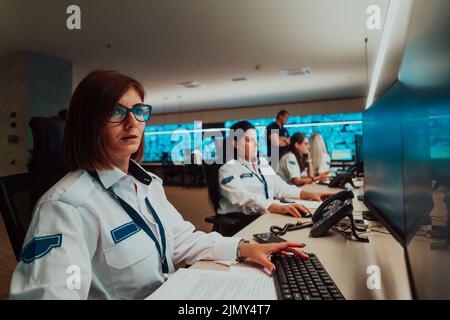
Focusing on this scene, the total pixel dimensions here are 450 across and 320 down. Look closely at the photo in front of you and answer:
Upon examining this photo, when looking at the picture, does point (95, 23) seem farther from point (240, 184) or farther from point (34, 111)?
point (240, 184)

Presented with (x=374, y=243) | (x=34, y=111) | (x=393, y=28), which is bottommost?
(x=374, y=243)

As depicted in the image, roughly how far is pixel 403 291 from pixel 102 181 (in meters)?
0.88

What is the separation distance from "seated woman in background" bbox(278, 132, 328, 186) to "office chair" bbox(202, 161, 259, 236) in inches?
58.9

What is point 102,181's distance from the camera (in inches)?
32.0

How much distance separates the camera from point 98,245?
750 millimetres

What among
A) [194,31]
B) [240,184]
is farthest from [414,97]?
[194,31]

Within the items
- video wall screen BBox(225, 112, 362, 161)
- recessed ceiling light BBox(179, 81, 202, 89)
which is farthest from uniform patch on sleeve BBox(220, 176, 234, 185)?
video wall screen BBox(225, 112, 362, 161)

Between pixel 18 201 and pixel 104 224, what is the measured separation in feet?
1.32

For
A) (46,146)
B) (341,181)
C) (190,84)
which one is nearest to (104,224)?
(46,146)

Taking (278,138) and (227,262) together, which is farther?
(278,138)

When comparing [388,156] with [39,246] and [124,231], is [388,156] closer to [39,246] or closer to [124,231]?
[124,231]

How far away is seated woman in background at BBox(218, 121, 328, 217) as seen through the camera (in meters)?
2.00

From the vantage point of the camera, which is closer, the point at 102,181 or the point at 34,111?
the point at 102,181

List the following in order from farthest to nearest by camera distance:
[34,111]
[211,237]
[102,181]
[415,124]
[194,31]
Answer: [34,111] → [194,31] → [211,237] → [102,181] → [415,124]
